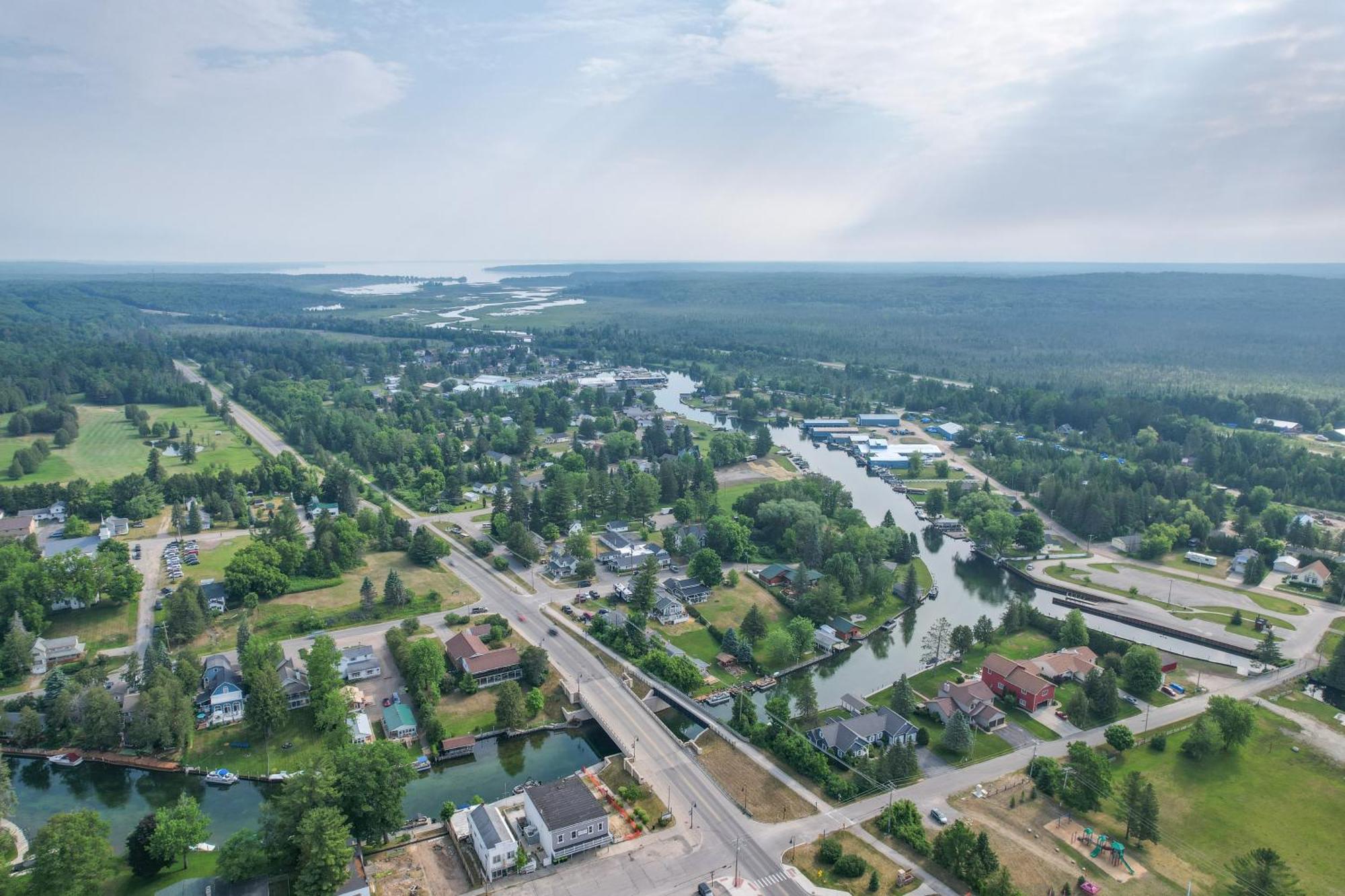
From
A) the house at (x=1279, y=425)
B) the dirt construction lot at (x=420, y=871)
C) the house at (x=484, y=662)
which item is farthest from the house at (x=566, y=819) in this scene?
the house at (x=1279, y=425)

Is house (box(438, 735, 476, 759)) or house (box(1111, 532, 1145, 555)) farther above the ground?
house (box(1111, 532, 1145, 555))

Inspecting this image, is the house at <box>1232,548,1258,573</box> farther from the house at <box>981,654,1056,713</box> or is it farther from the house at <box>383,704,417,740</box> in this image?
the house at <box>383,704,417,740</box>

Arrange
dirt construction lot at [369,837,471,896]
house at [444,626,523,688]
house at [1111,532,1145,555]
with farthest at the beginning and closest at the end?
house at [1111,532,1145,555]
house at [444,626,523,688]
dirt construction lot at [369,837,471,896]

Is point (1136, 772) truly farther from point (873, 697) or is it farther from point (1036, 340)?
point (1036, 340)

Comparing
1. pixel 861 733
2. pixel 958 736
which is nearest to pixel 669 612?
pixel 861 733

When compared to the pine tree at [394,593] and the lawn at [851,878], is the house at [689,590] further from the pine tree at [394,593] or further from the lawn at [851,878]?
the lawn at [851,878]

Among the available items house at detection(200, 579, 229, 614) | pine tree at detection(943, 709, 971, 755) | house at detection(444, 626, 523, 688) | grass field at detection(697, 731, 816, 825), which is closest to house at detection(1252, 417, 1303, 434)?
pine tree at detection(943, 709, 971, 755)

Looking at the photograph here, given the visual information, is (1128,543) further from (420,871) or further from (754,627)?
(420,871)
